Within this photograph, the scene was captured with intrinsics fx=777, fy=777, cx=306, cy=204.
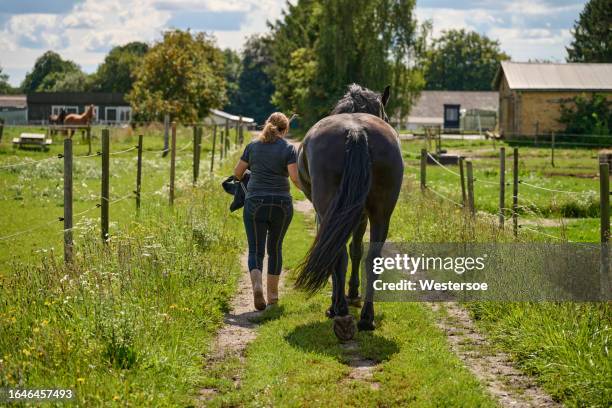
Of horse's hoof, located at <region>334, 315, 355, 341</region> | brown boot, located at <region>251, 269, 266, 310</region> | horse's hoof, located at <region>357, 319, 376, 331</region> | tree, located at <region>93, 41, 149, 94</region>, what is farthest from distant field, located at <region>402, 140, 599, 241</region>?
tree, located at <region>93, 41, 149, 94</region>

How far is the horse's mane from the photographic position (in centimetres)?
824

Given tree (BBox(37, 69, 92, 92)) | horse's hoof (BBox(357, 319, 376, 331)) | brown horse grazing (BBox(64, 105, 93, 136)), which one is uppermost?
tree (BBox(37, 69, 92, 92))

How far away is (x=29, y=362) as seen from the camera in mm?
5406

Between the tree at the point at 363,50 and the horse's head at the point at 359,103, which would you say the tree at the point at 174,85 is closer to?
the tree at the point at 363,50

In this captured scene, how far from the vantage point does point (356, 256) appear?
7895 millimetres

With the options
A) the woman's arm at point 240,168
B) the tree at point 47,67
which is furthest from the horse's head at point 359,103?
the tree at point 47,67

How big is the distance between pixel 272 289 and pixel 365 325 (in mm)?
1567

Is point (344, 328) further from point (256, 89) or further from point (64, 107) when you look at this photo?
point (256, 89)

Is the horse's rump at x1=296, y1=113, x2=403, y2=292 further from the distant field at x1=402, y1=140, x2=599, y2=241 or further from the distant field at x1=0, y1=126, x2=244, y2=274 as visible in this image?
the distant field at x1=0, y1=126, x2=244, y2=274

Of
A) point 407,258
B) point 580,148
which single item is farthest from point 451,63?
point 407,258

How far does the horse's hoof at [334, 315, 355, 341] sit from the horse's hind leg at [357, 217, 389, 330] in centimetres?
42

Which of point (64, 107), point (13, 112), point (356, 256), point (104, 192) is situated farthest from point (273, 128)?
point (13, 112)

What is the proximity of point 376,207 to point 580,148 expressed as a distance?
36.9m

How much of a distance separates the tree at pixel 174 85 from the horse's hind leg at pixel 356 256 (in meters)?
42.3
